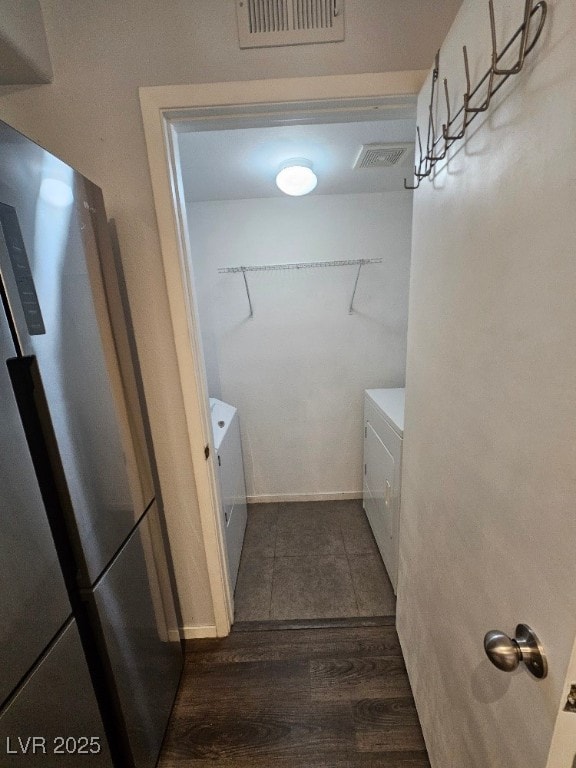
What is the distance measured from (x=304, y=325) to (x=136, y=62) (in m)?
1.59

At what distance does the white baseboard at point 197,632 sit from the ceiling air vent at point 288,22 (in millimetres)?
2352

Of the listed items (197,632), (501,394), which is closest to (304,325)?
(501,394)

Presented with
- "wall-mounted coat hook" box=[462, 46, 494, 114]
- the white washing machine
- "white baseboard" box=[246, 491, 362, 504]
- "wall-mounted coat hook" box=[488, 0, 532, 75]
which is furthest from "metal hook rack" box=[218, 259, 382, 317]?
"white baseboard" box=[246, 491, 362, 504]

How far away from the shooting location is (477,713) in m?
0.73

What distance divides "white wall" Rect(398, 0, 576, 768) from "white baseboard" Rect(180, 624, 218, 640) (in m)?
1.00

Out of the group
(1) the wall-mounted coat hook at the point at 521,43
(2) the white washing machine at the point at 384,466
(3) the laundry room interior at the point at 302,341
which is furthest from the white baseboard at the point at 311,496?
(1) the wall-mounted coat hook at the point at 521,43

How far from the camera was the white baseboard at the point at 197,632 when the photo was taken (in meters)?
1.54

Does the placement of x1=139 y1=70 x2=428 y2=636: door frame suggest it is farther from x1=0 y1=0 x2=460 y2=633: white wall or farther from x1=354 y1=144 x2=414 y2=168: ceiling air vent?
x1=354 y1=144 x2=414 y2=168: ceiling air vent

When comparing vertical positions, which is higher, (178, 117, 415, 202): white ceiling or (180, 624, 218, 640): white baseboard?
(178, 117, 415, 202): white ceiling

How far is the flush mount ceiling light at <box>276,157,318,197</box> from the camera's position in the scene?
1.72 metres

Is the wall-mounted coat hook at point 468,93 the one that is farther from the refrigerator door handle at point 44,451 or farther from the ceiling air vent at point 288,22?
the refrigerator door handle at point 44,451

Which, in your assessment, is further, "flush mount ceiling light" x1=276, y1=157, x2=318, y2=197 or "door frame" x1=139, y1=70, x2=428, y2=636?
"flush mount ceiling light" x1=276, y1=157, x2=318, y2=197

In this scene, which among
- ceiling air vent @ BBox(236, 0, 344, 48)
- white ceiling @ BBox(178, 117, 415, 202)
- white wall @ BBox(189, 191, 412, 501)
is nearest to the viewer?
ceiling air vent @ BBox(236, 0, 344, 48)

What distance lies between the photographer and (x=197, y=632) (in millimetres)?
1540
